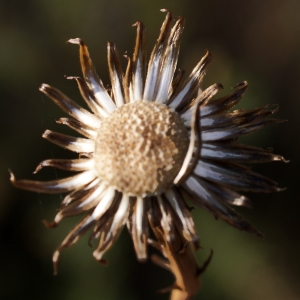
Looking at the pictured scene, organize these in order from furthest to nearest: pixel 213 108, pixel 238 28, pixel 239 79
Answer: pixel 238 28
pixel 239 79
pixel 213 108

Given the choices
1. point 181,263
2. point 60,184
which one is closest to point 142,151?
point 60,184

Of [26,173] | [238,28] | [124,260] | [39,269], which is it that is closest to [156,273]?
[124,260]

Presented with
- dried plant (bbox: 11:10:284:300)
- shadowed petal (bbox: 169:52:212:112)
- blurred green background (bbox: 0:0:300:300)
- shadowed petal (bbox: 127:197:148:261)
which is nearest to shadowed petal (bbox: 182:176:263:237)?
dried plant (bbox: 11:10:284:300)

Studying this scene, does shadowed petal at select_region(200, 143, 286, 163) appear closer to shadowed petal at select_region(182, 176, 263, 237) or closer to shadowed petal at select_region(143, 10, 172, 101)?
shadowed petal at select_region(182, 176, 263, 237)

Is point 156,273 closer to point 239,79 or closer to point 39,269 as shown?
point 39,269

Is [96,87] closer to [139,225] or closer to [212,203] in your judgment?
[139,225]

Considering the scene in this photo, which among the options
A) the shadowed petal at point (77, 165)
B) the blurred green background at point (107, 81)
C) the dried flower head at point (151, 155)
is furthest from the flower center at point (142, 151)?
the blurred green background at point (107, 81)
